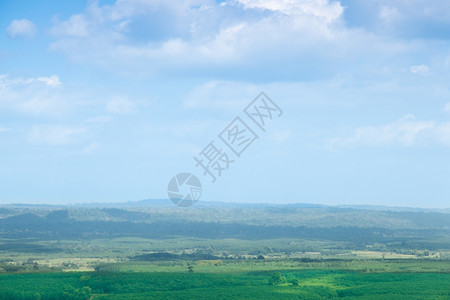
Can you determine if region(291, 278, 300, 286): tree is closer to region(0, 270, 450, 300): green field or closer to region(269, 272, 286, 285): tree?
region(0, 270, 450, 300): green field

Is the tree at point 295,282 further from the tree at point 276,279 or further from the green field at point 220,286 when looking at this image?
A: the tree at point 276,279

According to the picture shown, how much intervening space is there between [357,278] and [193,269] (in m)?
33.3

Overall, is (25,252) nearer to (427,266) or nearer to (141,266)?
(141,266)

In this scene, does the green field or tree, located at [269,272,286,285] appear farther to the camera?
tree, located at [269,272,286,285]

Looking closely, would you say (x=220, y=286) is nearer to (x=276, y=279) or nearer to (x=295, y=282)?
(x=276, y=279)

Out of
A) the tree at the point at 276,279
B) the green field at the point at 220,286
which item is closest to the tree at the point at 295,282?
the green field at the point at 220,286

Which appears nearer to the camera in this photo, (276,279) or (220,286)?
(220,286)

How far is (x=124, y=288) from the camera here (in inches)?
3767

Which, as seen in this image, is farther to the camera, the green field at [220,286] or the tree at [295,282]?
the tree at [295,282]

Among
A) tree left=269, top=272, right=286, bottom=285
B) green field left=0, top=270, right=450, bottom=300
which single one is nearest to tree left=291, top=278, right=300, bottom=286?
green field left=0, top=270, right=450, bottom=300

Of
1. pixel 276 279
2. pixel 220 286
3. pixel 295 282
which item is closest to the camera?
pixel 220 286

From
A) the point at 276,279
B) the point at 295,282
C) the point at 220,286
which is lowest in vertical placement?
the point at 220,286

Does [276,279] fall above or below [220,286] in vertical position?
above

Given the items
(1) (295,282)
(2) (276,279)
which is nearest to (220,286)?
(2) (276,279)
